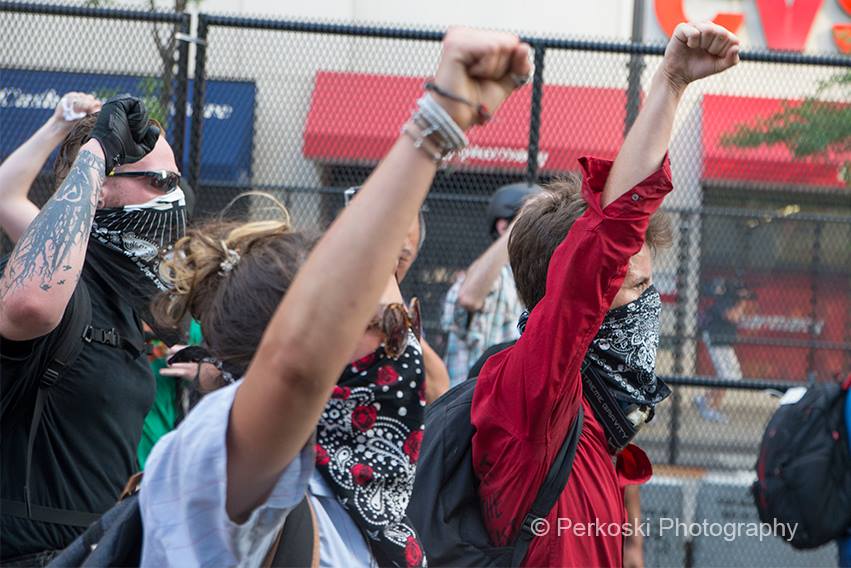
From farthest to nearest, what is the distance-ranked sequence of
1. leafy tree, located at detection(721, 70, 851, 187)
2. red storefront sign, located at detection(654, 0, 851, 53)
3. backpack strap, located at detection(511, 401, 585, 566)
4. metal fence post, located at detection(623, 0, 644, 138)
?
1. red storefront sign, located at detection(654, 0, 851, 53)
2. leafy tree, located at detection(721, 70, 851, 187)
3. metal fence post, located at detection(623, 0, 644, 138)
4. backpack strap, located at detection(511, 401, 585, 566)

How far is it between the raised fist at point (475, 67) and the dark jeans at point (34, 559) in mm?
1880

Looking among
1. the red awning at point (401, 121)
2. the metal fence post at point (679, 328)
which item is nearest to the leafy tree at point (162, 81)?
the red awning at point (401, 121)

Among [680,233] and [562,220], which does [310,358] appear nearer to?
[562,220]

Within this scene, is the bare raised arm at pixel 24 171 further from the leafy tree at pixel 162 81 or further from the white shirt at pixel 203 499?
the white shirt at pixel 203 499

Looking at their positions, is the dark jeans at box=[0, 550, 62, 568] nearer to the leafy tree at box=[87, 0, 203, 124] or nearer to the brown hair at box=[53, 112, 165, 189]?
the brown hair at box=[53, 112, 165, 189]

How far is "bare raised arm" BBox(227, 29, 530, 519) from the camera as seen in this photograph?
3.87 ft

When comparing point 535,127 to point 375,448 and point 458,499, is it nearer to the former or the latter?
point 458,499

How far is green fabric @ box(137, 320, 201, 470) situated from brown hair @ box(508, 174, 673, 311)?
1659 millimetres

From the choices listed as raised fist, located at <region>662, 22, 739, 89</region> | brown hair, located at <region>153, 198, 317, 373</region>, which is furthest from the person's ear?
brown hair, located at <region>153, 198, 317, 373</region>

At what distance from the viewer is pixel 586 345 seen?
2031 mm

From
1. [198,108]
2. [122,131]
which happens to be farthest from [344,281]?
[198,108]

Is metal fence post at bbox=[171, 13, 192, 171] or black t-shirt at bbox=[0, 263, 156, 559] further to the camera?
metal fence post at bbox=[171, 13, 192, 171]

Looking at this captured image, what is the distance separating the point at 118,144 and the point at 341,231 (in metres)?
1.48

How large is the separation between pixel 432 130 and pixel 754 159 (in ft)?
14.4
